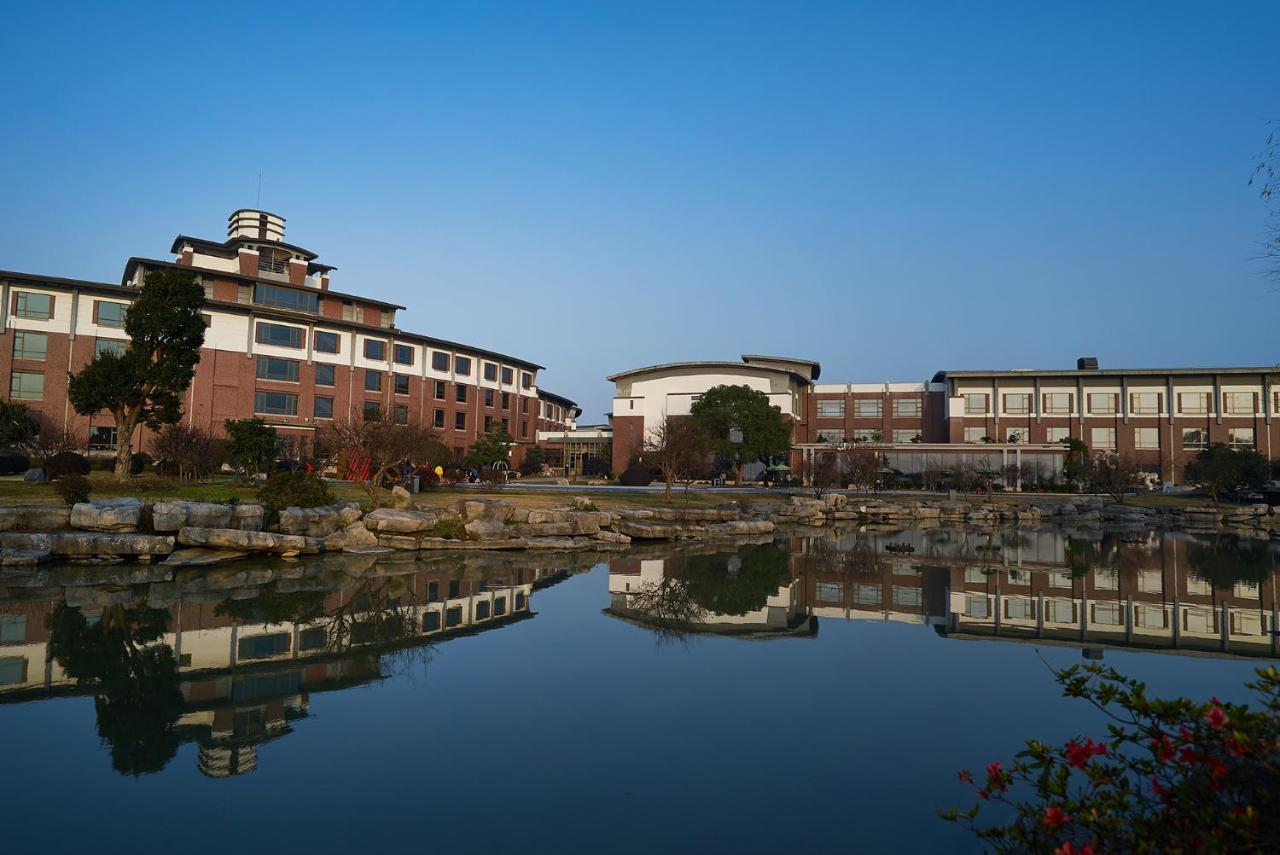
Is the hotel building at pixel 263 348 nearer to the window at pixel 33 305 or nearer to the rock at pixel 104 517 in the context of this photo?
the window at pixel 33 305

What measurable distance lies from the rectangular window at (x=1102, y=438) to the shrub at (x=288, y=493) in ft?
189

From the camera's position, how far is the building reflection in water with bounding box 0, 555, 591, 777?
6652 millimetres

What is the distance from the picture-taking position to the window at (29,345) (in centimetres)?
4050

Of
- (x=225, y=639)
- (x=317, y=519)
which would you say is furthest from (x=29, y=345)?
(x=225, y=639)

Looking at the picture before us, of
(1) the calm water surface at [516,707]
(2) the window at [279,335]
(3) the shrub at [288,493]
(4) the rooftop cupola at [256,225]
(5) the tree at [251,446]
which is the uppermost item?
(4) the rooftop cupola at [256,225]

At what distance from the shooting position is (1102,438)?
5828cm

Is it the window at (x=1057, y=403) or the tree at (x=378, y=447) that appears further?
the window at (x=1057, y=403)

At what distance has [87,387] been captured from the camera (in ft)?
77.9

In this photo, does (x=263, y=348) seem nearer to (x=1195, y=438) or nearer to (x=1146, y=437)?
(x=1146, y=437)

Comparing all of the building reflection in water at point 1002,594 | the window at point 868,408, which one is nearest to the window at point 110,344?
the building reflection in water at point 1002,594

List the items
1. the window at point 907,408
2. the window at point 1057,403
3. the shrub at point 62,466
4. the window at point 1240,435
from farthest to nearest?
the window at point 907,408 → the window at point 1057,403 → the window at point 1240,435 → the shrub at point 62,466

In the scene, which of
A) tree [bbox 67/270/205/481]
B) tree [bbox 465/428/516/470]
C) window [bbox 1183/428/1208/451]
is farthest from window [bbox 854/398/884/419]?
tree [bbox 67/270/205/481]

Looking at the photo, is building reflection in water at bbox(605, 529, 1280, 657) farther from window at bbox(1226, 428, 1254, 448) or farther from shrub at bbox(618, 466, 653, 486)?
window at bbox(1226, 428, 1254, 448)

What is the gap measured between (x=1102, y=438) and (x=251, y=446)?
194 feet
